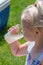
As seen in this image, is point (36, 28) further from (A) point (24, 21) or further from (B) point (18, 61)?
(B) point (18, 61)

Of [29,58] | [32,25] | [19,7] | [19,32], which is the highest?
[32,25]

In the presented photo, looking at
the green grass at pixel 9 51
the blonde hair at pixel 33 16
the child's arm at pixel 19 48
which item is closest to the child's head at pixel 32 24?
the blonde hair at pixel 33 16

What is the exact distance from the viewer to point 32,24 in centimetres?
208

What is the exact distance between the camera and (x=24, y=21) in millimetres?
2102

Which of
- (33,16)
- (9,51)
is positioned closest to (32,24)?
(33,16)

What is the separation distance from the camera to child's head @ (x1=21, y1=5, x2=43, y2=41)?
204cm

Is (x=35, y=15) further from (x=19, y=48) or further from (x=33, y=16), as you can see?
(x=19, y=48)

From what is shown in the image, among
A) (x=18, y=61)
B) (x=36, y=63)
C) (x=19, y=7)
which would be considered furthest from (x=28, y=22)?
(x=19, y=7)

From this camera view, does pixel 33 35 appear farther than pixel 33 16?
Yes

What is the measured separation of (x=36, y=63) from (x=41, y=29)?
0.37 meters

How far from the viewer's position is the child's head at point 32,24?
6.70ft

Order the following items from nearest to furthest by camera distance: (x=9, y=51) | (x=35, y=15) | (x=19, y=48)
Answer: (x=35, y=15) → (x=19, y=48) → (x=9, y=51)

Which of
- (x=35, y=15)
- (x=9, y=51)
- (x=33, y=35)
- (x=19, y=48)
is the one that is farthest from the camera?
(x=9, y=51)

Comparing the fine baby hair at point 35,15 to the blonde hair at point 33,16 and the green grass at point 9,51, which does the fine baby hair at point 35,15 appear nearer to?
the blonde hair at point 33,16
